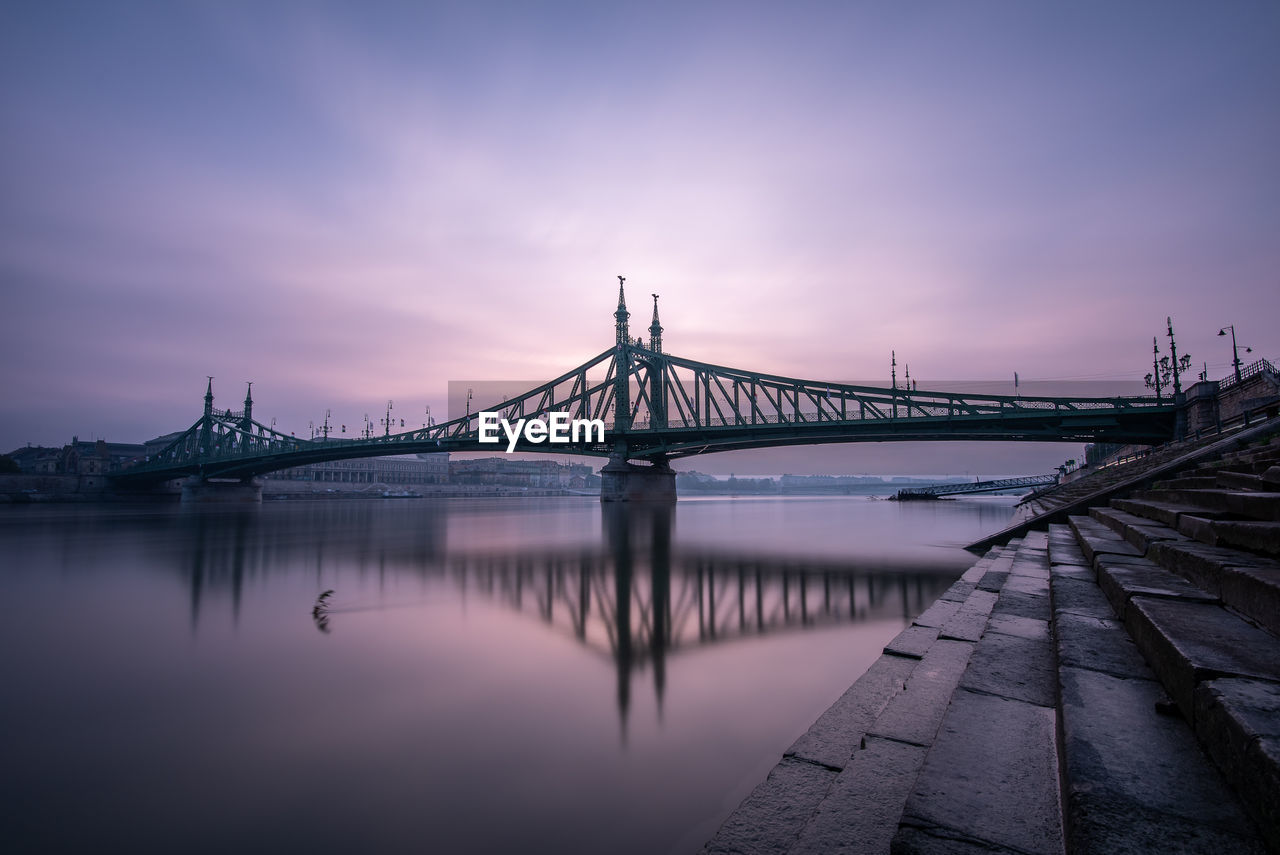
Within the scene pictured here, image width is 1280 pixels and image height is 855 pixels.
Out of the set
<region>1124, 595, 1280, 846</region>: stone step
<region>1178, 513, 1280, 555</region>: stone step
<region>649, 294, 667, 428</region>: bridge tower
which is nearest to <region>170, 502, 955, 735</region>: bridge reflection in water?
<region>1124, 595, 1280, 846</region>: stone step

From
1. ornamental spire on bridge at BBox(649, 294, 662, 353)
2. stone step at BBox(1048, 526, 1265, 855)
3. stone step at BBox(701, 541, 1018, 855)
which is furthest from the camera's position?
ornamental spire on bridge at BBox(649, 294, 662, 353)

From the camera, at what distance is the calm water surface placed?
360 cm

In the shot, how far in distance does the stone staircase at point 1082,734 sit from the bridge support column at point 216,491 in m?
88.1

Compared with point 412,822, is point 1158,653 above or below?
above

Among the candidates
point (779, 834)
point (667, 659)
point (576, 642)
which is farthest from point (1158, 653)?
point (576, 642)

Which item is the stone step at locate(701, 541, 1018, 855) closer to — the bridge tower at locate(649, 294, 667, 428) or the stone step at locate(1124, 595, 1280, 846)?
the stone step at locate(1124, 595, 1280, 846)

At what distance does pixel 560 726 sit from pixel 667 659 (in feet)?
7.27

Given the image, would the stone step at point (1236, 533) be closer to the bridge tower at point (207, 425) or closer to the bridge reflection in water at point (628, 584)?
the bridge reflection in water at point (628, 584)

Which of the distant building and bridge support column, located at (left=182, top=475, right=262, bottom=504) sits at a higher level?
the distant building

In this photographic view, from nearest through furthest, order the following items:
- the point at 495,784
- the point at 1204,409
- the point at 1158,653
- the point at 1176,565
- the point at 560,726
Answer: the point at 1158,653 < the point at 495,784 < the point at 1176,565 < the point at 560,726 < the point at 1204,409

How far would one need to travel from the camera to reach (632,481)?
59.4 m

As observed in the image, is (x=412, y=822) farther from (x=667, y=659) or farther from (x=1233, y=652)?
(x=1233, y=652)

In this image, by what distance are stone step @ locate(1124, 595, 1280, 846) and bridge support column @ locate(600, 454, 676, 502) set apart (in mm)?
54666

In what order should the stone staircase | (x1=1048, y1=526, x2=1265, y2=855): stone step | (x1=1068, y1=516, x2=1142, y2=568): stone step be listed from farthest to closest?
1. (x1=1068, y1=516, x2=1142, y2=568): stone step
2. the stone staircase
3. (x1=1048, y1=526, x2=1265, y2=855): stone step
